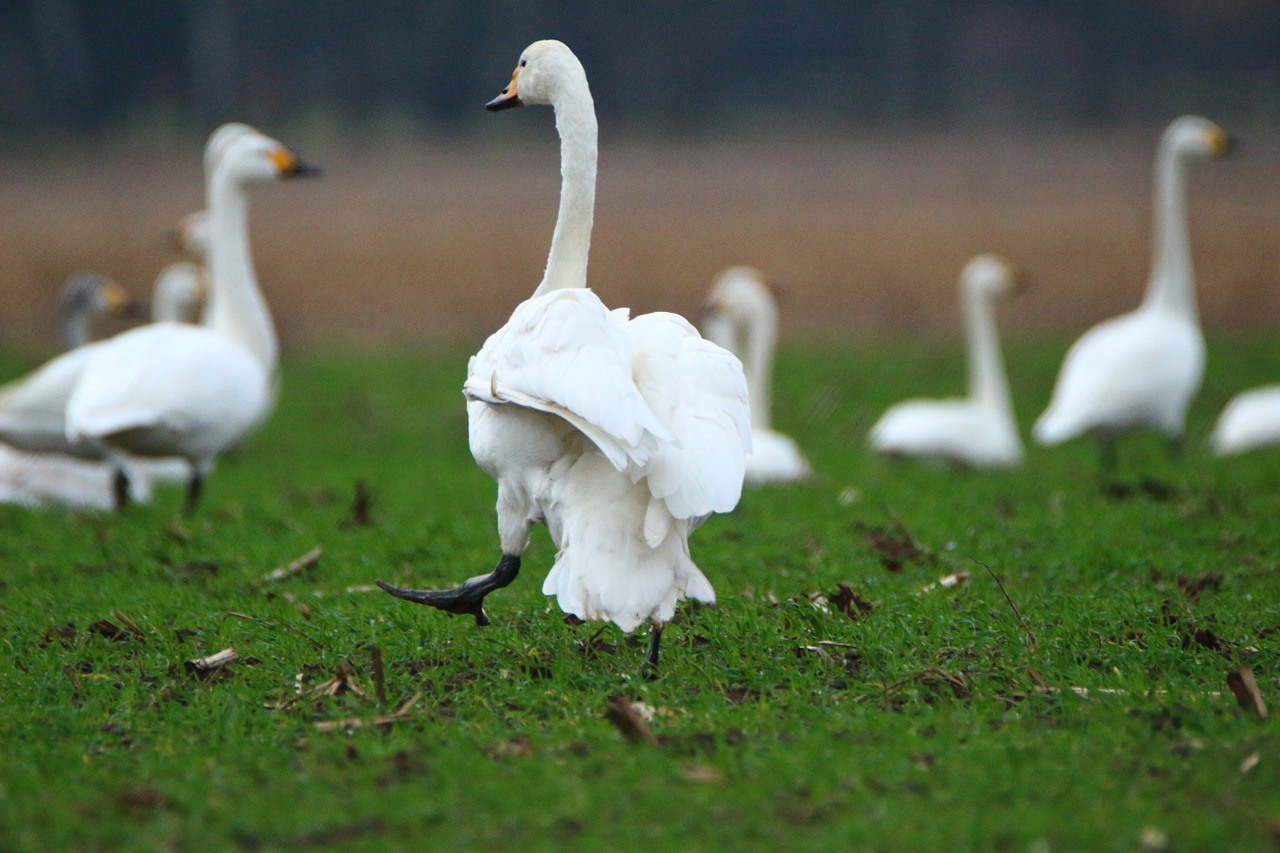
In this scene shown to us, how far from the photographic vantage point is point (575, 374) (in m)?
3.89

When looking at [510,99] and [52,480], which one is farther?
[52,480]

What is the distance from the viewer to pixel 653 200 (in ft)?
107

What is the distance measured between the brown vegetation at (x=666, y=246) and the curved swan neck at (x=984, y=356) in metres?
7.36

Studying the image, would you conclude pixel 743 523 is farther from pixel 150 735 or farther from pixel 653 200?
pixel 653 200

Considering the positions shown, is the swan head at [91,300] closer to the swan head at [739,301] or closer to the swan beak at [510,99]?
the swan head at [739,301]

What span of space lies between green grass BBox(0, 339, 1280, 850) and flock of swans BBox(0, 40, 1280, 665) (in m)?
0.40

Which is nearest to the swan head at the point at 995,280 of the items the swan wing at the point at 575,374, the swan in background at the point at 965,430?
the swan in background at the point at 965,430

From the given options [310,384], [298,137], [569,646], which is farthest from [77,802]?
[298,137]

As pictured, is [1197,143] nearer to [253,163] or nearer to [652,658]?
[253,163]

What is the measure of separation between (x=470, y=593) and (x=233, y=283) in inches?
192

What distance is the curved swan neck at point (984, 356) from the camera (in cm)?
1157

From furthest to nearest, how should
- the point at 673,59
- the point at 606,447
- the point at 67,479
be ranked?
the point at 673,59
the point at 67,479
the point at 606,447

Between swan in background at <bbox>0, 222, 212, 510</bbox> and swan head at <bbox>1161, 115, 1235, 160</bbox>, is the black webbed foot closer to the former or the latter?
swan in background at <bbox>0, 222, 212, 510</bbox>

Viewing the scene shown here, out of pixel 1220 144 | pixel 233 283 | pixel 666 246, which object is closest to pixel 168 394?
pixel 233 283
